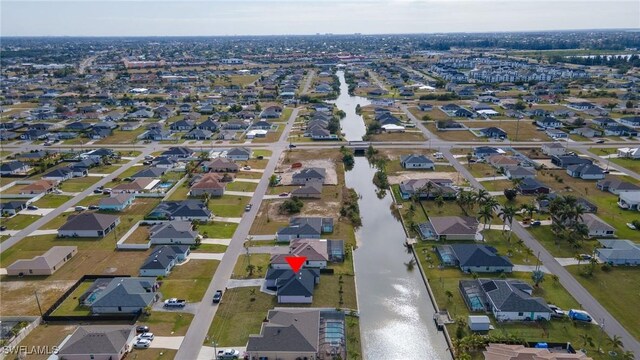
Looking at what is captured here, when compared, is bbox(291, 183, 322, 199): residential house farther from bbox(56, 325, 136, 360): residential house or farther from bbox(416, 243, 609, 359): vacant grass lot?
bbox(56, 325, 136, 360): residential house

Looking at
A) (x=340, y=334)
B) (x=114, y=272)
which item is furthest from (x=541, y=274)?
(x=114, y=272)

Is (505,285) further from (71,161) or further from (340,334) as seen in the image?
(71,161)

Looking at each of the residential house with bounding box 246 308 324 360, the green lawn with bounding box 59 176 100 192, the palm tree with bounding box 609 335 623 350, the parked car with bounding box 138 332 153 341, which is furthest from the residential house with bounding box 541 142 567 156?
the green lawn with bounding box 59 176 100 192

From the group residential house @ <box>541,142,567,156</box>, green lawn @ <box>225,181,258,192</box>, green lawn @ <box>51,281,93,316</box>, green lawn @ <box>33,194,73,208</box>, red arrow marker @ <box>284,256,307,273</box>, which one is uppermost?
residential house @ <box>541,142,567,156</box>

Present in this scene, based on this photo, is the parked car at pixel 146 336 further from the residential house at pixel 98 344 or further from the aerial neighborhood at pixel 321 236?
the residential house at pixel 98 344

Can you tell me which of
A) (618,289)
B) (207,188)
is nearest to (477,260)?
(618,289)

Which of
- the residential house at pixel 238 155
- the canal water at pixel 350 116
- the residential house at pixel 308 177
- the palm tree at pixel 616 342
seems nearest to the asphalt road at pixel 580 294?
the palm tree at pixel 616 342
